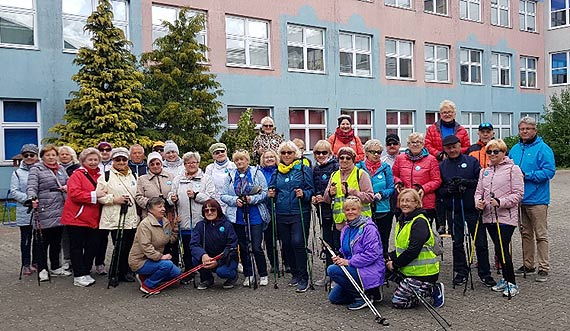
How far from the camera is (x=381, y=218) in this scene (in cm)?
714

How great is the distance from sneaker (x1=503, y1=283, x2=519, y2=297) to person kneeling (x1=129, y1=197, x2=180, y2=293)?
3.94m

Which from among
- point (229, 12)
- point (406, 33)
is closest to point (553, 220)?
point (229, 12)

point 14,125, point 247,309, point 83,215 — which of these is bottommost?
point 247,309

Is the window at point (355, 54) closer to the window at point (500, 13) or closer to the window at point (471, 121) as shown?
the window at point (471, 121)

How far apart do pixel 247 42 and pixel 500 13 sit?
1662 cm

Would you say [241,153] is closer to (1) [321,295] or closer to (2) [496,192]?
(1) [321,295]

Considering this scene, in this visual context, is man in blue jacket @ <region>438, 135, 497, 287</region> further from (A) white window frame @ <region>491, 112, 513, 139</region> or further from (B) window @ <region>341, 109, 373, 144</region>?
(A) white window frame @ <region>491, 112, 513, 139</region>

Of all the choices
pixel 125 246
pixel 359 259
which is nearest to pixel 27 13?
pixel 125 246

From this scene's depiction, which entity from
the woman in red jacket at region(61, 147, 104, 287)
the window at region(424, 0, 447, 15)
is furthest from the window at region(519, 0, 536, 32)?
the woman in red jacket at region(61, 147, 104, 287)

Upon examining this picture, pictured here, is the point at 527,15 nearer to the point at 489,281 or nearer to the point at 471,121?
the point at 471,121

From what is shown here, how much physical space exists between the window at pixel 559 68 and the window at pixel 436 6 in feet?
31.4

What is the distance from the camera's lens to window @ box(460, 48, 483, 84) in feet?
93.6

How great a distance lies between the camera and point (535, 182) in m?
6.96

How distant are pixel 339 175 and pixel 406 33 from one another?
68.2 ft
